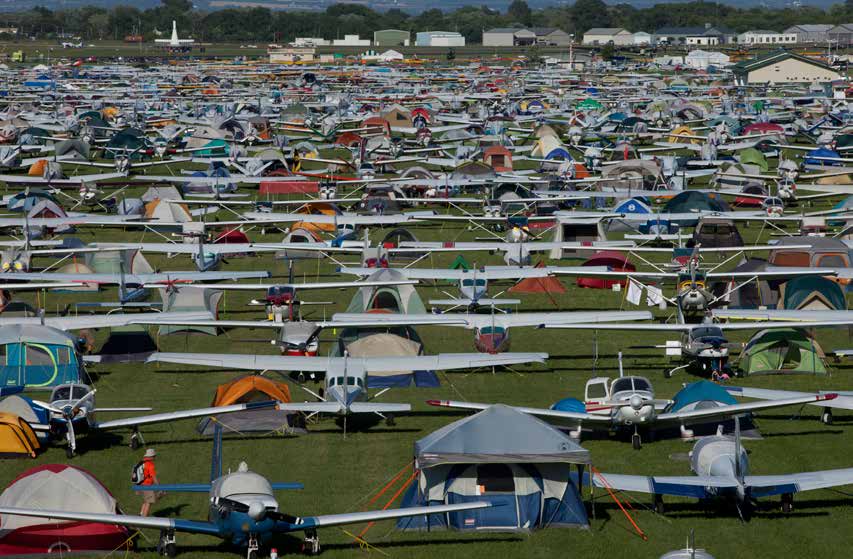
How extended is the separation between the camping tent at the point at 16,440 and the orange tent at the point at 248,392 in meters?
4.50

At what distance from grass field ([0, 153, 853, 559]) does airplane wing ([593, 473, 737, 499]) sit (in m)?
0.59

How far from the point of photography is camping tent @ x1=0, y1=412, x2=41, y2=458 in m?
28.5

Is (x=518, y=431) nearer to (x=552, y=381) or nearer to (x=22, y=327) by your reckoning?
(x=552, y=381)

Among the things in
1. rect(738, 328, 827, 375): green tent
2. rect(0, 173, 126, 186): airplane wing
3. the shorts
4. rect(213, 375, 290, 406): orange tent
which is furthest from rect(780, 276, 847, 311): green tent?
rect(0, 173, 126, 186): airplane wing

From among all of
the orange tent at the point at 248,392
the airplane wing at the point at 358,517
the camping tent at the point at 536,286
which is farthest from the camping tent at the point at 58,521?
the camping tent at the point at 536,286

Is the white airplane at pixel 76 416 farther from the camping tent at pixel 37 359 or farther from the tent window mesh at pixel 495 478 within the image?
the tent window mesh at pixel 495 478

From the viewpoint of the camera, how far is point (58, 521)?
75.5ft

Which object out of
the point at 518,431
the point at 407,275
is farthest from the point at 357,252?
the point at 518,431

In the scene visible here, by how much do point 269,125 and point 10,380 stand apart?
256 ft

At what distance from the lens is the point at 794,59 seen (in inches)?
6393

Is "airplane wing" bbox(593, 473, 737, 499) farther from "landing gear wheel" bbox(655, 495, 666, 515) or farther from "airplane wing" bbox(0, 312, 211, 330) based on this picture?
"airplane wing" bbox(0, 312, 211, 330)

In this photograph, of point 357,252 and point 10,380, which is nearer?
point 10,380

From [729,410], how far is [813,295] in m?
14.5

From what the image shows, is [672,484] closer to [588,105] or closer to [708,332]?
[708,332]
